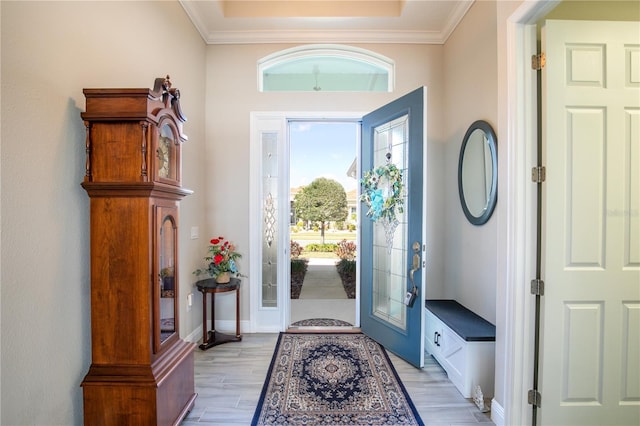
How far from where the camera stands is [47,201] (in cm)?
141

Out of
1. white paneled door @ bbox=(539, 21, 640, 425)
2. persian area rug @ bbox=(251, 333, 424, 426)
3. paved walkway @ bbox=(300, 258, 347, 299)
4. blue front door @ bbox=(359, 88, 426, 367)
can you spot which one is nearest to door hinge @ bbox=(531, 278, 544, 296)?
white paneled door @ bbox=(539, 21, 640, 425)

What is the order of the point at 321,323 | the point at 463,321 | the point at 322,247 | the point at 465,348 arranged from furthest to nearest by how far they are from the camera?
the point at 322,247 < the point at 321,323 < the point at 463,321 < the point at 465,348

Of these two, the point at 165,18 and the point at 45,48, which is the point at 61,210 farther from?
the point at 165,18

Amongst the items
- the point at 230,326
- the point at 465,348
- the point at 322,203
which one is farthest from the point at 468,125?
the point at 322,203

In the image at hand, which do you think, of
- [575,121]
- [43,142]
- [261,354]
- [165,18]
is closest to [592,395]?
[575,121]

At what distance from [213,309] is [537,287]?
113 inches

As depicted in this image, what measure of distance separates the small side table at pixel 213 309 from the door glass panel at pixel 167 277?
3.41 ft

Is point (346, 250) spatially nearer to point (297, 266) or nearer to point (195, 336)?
point (297, 266)

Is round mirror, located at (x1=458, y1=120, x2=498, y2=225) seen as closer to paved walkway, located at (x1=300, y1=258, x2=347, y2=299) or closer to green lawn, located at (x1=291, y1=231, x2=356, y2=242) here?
paved walkway, located at (x1=300, y1=258, x2=347, y2=299)

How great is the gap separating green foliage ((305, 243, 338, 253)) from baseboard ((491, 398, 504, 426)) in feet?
23.0

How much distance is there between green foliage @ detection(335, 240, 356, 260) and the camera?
774cm

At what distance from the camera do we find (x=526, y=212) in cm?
172

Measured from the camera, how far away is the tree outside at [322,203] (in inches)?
→ 362

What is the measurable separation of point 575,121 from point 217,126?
324 cm
